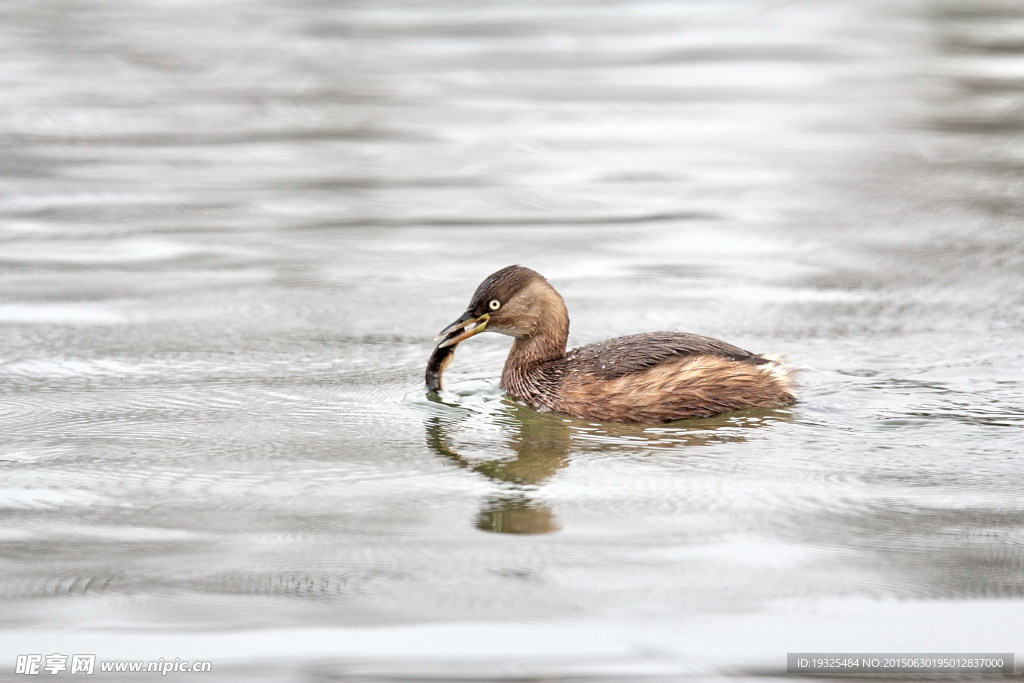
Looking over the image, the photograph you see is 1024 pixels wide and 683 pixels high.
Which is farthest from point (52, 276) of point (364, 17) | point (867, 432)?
point (364, 17)

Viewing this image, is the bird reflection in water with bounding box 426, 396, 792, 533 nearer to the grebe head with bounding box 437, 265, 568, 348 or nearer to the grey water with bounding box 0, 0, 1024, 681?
the grey water with bounding box 0, 0, 1024, 681

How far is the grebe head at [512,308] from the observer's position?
26.1 ft

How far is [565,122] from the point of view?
15.0 meters

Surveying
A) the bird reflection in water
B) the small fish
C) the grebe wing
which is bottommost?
the bird reflection in water

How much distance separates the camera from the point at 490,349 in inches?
362

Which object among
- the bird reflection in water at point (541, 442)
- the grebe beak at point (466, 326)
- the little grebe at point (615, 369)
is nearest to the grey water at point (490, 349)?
the bird reflection in water at point (541, 442)

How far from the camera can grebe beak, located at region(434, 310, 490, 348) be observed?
7906 millimetres

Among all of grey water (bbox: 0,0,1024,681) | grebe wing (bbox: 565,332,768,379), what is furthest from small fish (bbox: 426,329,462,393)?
grebe wing (bbox: 565,332,768,379)

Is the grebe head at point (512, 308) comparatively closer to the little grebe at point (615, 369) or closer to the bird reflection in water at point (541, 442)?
the little grebe at point (615, 369)

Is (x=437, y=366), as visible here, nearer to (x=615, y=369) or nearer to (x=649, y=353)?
(x=615, y=369)

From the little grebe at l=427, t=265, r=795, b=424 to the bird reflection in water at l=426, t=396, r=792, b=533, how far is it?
79mm

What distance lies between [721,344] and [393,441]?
1.78 metres

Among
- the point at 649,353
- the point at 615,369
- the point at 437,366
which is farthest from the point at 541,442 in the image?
the point at 437,366

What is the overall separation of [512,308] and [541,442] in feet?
3.36
